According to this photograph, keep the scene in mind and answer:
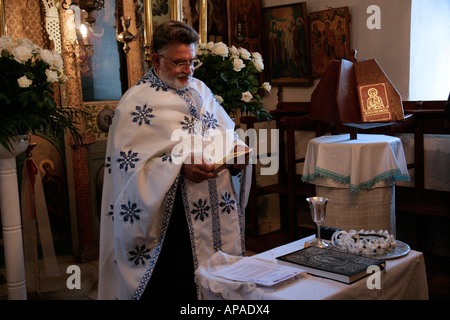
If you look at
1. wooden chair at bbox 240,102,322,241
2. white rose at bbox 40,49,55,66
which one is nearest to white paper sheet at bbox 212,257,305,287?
white rose at bbox 40,49,55,66

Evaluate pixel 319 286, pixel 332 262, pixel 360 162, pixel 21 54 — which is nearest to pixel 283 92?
pixel 360 162

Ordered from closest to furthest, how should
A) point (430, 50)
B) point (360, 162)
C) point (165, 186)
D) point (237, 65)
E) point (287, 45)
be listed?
1. point (165, 186)
2. point (237, 65)
3. point (360, 162)
4. point (430, 50)
5. point (287, 45)

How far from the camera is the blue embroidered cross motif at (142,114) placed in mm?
2562

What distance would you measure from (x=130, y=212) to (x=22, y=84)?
2.87 feet

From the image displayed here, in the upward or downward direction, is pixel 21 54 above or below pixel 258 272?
above

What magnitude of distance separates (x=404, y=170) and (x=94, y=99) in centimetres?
296

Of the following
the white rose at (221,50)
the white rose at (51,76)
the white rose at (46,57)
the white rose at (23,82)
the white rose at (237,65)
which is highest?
the white rose at (221,50)

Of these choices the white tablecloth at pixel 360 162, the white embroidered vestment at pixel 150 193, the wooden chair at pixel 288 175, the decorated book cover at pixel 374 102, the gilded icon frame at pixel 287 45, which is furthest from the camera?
the gilded icon frame at pixel 287 45

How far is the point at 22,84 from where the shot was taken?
2.66 metres

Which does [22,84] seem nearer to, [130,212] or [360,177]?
[130,212]

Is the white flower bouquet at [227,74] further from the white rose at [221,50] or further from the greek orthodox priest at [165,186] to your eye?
the greek orthodox priest at [165,186]

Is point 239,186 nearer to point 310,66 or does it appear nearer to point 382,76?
point 382,76

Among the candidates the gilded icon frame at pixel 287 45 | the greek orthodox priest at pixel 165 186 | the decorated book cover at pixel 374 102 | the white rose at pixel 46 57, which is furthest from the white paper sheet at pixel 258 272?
the gilded icon frame at pixel 287 45

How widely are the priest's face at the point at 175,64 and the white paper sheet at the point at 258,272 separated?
0.96m
